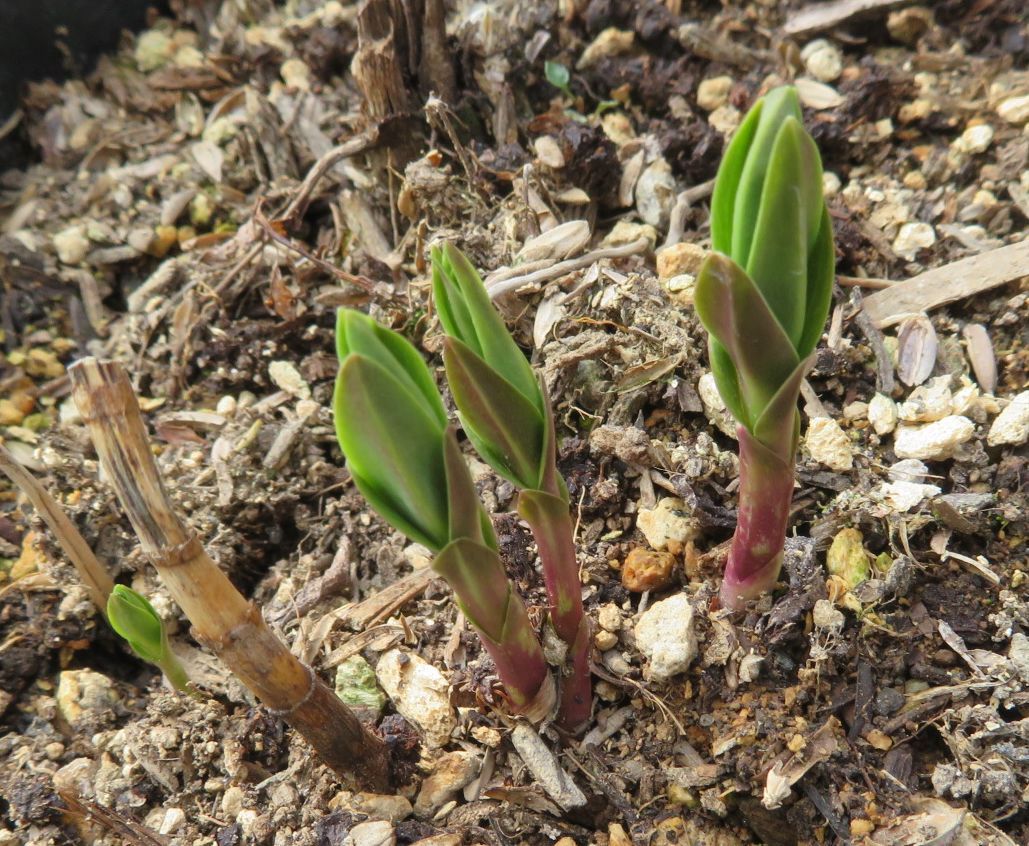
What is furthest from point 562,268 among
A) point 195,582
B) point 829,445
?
point 195,582

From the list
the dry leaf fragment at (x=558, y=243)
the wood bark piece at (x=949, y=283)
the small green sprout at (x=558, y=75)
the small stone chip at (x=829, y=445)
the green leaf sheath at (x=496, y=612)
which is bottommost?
the small stone chip at (x=829, y=445)

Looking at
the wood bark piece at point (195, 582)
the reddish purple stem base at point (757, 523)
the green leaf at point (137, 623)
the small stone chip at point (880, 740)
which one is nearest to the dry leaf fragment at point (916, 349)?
the reddish purple stem base at point (757, 523)

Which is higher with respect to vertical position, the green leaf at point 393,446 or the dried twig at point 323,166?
the dried twig at point 323,166

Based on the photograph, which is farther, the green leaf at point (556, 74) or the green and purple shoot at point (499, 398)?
the green leaf at point (556, 74)

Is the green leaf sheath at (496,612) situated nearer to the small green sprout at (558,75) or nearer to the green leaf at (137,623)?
the green leaf at (137,623)

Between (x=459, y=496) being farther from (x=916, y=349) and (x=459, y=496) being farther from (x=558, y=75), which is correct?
(x=558, y=75)

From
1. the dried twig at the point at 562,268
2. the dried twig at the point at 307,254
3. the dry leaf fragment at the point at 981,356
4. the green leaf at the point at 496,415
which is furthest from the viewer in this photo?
the dried twig at the point at 307,254
